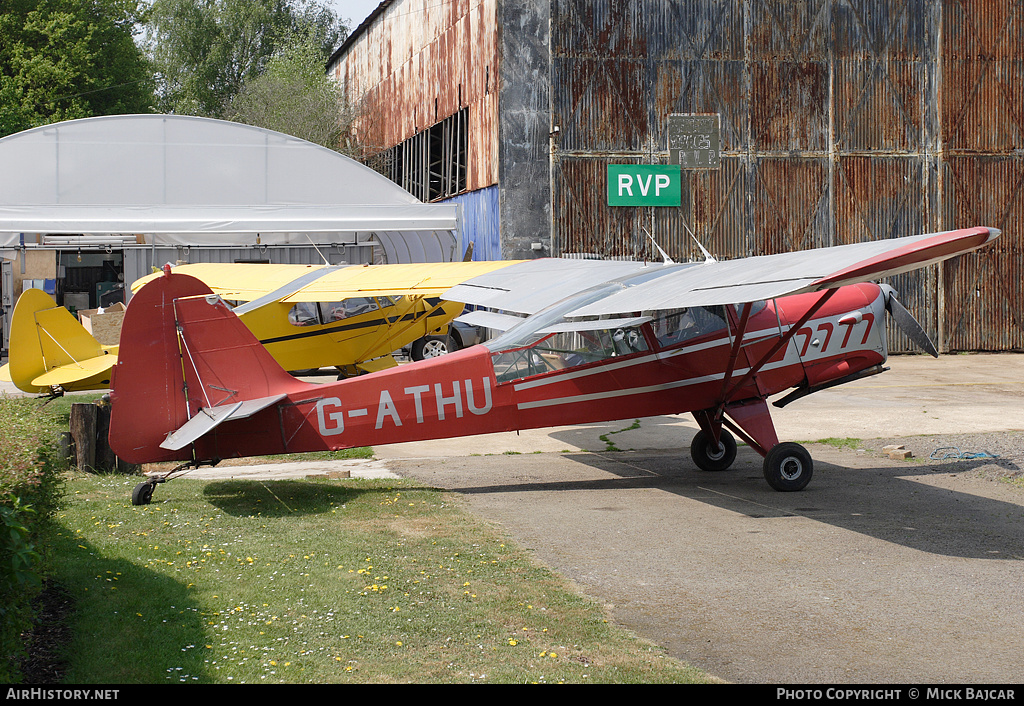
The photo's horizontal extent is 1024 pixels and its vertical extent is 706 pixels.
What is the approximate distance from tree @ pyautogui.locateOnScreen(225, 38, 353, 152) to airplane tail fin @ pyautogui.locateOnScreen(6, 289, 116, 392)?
2530cm

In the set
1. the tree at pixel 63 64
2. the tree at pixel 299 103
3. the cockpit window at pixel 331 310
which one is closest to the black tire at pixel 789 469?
the cockpit window at pixel 331 310

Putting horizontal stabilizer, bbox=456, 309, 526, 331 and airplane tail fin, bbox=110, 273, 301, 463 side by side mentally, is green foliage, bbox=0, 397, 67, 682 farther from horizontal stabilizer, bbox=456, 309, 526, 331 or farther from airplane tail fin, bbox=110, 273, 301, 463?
horizontal stabilizer, bbox=456, 309, 526, 331

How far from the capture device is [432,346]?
21188mm

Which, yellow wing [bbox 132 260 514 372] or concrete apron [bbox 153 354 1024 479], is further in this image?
yellow wing [bbox 132 260 514 372]

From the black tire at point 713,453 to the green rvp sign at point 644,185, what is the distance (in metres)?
13.1

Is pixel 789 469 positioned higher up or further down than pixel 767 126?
further down

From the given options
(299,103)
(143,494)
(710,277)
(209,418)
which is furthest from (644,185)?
(299,103)

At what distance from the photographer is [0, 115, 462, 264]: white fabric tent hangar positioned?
71.0ft

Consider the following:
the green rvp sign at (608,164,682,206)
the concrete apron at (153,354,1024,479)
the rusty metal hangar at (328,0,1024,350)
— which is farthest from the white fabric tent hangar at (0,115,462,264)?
the concrete apron at (153,354,1024,479)

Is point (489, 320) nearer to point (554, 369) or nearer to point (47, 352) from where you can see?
point (554, 369)

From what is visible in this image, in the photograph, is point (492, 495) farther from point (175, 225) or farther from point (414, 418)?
point (175, 225)

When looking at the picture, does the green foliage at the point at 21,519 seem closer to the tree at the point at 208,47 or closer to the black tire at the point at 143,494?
the black tire at the point at 143,494

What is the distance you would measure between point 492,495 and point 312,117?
31.4 metres

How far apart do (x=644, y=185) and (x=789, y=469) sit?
14716 mm
